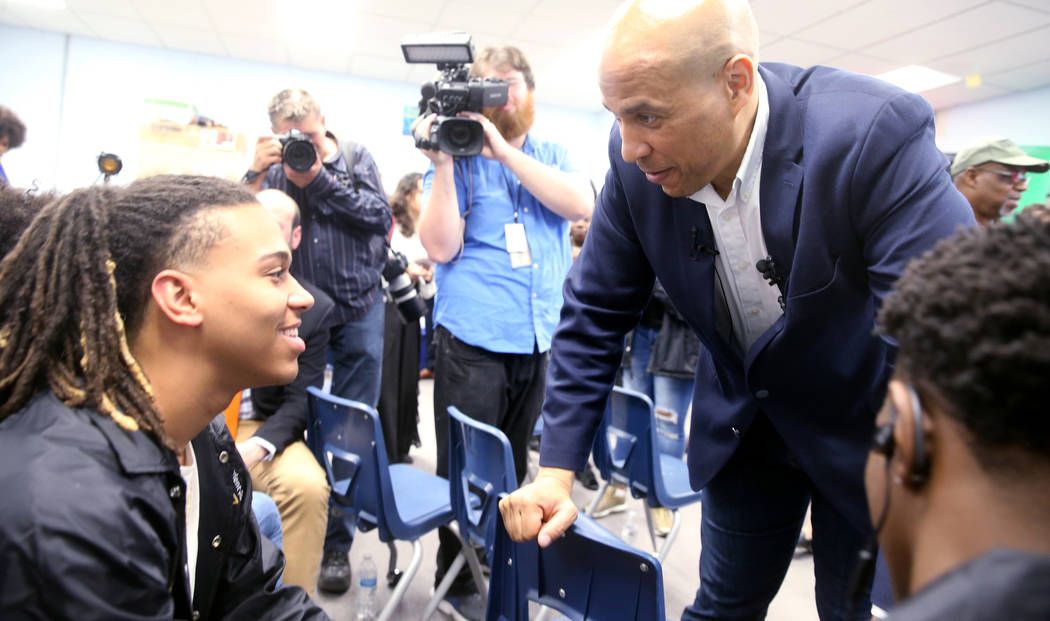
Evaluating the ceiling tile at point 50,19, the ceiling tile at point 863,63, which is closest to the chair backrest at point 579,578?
the ceiling tile at point 863,63

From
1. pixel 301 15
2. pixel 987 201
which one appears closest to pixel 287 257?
pixel 987 201

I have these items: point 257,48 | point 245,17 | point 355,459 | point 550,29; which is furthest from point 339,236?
point 257,48

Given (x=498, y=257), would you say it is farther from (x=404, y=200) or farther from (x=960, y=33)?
(x=960, y=33)

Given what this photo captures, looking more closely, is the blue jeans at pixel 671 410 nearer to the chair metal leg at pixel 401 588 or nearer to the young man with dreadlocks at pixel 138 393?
the chair metal leg at pixel 401 588

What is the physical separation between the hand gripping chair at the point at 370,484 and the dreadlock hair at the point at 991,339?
1575mm

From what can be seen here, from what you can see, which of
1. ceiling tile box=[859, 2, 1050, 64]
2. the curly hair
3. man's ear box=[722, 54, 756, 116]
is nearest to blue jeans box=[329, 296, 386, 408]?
man's ear box=[722, 54, 756, 116]

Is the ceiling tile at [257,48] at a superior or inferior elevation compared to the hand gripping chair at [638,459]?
superior

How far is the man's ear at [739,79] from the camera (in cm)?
104

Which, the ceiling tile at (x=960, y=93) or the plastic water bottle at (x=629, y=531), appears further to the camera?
the ceiling tile at (x=960, y=93)

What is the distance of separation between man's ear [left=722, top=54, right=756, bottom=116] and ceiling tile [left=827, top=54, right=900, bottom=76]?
18.2ft

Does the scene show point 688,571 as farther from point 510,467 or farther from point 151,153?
point 151,153

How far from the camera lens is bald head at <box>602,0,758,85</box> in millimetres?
1003

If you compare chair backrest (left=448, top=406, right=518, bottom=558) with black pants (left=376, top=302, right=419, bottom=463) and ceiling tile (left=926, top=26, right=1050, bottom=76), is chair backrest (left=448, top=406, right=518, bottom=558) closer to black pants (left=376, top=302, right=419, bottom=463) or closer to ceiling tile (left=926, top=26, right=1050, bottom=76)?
black pants (left=376, top=302, right=419, bottom=463)

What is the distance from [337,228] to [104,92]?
5717 mm
